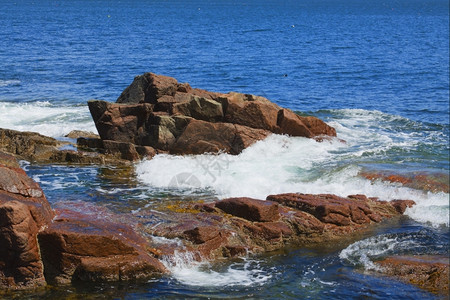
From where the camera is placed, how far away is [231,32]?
8631 cm

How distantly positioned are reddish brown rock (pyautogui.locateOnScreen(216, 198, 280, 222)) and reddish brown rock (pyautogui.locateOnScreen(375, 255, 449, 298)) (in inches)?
106

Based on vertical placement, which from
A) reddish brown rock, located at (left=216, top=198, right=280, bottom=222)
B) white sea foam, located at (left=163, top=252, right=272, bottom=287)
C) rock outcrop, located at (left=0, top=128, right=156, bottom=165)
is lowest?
white sea foam, located at (left=163, top=252, right=272, bottom=287)

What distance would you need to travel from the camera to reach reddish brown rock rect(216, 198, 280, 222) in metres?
14.9

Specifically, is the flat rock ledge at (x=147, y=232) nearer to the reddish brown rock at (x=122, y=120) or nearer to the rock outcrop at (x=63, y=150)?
the rock outcrop at (x=63, y=150)

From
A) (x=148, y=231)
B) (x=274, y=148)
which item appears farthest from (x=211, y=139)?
(x=148, y=231)

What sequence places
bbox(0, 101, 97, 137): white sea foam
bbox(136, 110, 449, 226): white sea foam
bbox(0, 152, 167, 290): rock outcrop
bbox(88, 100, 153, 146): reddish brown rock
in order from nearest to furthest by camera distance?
bbox(0, 152, 167, 290): rock outcrop
bbox(136, 110, 449, 226): white sea foam
bbox(88, 100, 153, 146): reddish brown rock
bbox(0, 101, 97, 137): white sea foam

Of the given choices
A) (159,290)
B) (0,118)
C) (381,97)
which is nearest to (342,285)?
(159,290)

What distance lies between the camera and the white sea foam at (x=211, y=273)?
12.6 m

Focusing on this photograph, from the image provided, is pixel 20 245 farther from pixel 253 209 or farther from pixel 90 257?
pixel 253 209

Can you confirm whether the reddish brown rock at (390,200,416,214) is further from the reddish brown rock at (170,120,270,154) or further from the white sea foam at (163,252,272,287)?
the reddish brown rock at (170,120,270,154)

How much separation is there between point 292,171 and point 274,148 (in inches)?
87.6

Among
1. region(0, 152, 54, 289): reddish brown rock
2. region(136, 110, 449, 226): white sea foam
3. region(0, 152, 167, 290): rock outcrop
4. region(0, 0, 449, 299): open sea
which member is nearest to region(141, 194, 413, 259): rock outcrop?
region(0, 0, 449, 299): open sea

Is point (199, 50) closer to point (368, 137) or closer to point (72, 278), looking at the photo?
point (368, 137)

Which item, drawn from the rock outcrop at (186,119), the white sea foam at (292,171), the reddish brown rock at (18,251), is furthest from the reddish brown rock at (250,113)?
the reddish brown rock at (18,251)
